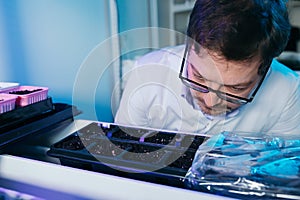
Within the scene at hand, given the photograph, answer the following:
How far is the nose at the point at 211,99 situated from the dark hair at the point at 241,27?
A: 11 centimetres

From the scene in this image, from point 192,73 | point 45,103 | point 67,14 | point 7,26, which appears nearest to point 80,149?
point 45,103

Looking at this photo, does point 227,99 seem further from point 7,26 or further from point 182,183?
point 7,26

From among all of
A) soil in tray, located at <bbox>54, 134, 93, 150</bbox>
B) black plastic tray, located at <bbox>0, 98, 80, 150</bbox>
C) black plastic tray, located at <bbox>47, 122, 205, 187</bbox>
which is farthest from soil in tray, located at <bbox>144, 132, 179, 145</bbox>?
black plastic tray, located at <bbox>0, 98, 80, 150</bbox>

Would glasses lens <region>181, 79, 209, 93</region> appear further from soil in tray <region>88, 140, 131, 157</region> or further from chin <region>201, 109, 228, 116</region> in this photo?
soil in tray <region>88, 140, 131, 157</region>

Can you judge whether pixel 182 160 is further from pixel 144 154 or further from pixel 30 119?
pixel 30 119

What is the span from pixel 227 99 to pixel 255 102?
9.3 inches

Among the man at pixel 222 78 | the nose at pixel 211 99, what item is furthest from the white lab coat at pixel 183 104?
the nose at pixel 211 99

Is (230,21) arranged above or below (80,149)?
above

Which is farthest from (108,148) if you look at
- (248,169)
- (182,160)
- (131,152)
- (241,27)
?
(241,27)

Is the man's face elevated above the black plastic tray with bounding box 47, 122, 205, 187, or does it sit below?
above

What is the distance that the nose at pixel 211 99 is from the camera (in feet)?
2.58

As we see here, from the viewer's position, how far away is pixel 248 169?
47 cm

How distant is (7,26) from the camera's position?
0.96 meters

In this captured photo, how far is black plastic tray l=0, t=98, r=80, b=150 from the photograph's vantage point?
2.07 ft
